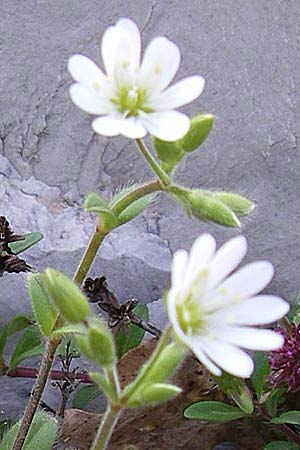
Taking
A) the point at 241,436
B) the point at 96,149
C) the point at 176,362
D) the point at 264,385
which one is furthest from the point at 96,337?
the point at 96,149

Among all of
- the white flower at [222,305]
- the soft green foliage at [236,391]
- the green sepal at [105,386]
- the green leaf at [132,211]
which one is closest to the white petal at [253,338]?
the white flower at [222,305]

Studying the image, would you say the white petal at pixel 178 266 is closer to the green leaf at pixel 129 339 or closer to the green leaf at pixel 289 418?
the green leaf at pixel 289 418

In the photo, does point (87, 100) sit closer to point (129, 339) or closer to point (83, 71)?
point (83, 71)

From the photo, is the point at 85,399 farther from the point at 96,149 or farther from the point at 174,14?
the point at 174,14

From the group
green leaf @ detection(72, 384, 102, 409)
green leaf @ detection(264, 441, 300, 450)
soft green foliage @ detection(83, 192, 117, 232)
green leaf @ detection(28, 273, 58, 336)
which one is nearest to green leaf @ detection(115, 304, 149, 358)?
green leaf @ detection(72, 384, 102, 409)

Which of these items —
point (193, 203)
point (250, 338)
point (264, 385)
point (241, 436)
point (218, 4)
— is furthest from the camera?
point (218, 4)

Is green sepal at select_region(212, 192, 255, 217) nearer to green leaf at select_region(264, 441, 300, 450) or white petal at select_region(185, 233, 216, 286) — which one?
white petal at select_region(185, 233, 216, 286)
